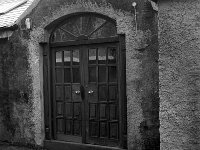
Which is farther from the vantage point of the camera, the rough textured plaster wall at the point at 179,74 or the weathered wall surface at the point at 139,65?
the weathered wall surface at the point at 139,65

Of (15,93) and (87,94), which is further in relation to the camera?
(15,93)

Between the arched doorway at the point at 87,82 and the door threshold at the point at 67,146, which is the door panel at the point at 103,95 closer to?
the arched doorway at the point at 87,82

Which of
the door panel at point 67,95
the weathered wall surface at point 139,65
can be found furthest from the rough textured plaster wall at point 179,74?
the door panel at point 67,95

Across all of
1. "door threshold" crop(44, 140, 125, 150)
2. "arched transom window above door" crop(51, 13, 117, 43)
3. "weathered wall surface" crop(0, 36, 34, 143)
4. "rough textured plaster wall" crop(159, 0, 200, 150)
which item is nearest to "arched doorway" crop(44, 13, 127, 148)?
"arched transom window above door" crop(51, 13, 117, 43)

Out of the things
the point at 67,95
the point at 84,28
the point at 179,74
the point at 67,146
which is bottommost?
the point at 67,146

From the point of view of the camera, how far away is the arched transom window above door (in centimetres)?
583

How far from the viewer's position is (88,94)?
6.12 m

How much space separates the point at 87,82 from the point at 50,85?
0.97 m

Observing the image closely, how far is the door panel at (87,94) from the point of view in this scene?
5836 mm

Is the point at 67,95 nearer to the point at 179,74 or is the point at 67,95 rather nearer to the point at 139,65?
the point at 139,65

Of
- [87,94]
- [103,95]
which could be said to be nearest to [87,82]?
[87,94]

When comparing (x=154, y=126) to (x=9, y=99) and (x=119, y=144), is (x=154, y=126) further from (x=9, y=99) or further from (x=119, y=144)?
(x=9, y=99)

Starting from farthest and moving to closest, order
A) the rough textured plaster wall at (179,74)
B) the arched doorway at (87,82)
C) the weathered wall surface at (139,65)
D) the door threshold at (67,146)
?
the door threshold at (67,146), the arched doorway at (87,82), the weathered wall surface at (139,65), the rough textured plaster wall at (179,74)

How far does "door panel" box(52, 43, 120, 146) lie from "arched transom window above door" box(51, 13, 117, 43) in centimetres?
22
